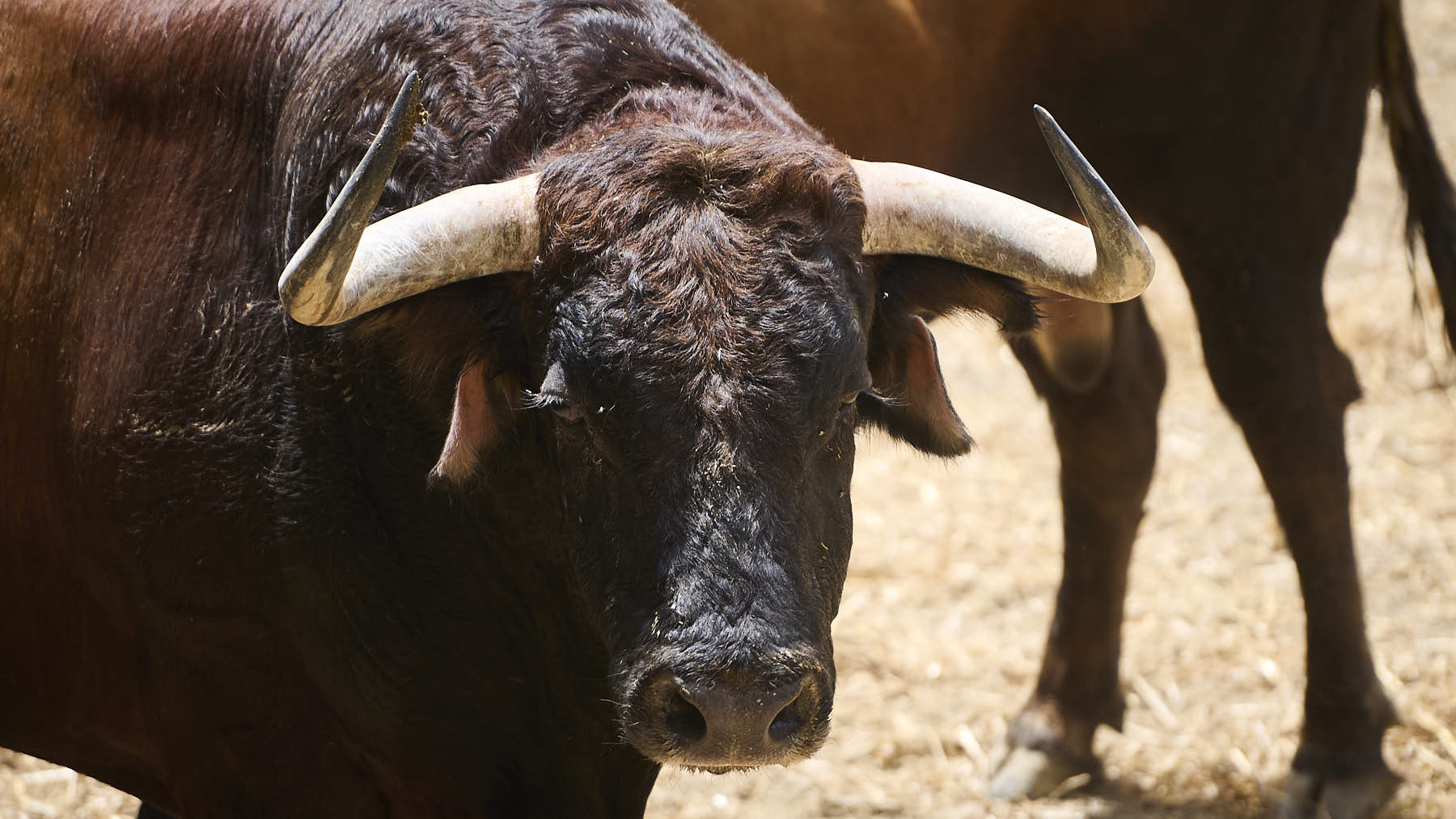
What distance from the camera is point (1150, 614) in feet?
18.0

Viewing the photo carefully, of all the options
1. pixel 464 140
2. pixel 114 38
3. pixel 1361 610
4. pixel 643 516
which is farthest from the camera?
pixel 1361 610

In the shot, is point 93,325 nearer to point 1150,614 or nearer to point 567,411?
point 567,411

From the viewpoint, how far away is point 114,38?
2.81 m

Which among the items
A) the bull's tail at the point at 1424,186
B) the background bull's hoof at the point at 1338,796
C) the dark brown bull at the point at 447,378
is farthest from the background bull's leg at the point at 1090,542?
the dark brown bull at the point at 447,378

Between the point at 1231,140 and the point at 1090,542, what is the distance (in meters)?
1.33

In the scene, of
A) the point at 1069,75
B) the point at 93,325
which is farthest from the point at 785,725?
the point at 1069,75

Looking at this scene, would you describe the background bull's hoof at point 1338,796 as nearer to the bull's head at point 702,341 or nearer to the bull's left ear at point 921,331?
the bull's left ear at point 921,331

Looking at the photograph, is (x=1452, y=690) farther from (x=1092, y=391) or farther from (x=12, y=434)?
(x=12, y=434)

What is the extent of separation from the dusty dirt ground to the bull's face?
5.30ft

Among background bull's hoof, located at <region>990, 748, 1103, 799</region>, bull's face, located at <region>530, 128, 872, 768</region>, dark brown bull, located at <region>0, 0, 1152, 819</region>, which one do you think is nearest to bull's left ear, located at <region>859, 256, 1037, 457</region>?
dark brown bull, located at <region>0, 0, 1152, 819</region>

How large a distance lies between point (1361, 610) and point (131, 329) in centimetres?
331

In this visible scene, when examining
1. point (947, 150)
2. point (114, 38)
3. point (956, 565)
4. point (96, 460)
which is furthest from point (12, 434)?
point (956, 565)

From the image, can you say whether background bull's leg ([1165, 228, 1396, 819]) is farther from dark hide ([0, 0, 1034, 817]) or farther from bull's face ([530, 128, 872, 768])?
bull's face ([530, 128, 872, 768])

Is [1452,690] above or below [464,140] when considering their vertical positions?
below
